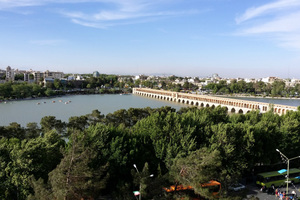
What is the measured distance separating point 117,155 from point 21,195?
277 cm

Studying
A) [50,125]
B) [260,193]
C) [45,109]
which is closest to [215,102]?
[45,109]

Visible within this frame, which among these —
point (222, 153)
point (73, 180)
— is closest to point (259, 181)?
point (222, 153)

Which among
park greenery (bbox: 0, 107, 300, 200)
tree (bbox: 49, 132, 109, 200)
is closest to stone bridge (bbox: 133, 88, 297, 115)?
park greenery (bbox: 0, 107, 300, 200)

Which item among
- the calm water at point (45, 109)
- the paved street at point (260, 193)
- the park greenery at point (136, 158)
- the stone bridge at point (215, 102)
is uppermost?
the park greenery at point (136, 158)

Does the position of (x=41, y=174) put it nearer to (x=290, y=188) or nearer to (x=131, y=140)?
(x=131, y=140)

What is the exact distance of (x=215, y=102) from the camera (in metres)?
38.2

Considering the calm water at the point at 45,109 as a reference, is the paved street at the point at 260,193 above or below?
above

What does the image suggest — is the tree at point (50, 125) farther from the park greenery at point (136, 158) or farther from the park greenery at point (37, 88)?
the park greenery at point (37, 88)

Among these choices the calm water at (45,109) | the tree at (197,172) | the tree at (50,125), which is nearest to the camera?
the tree at (197,172)

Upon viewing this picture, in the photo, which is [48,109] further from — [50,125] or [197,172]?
[197,172]

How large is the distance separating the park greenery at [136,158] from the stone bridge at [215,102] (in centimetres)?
1432

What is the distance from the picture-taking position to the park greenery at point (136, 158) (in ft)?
17.9

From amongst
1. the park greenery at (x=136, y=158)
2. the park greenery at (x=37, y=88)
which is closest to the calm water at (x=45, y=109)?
the park greenery at (x=37, y=88)

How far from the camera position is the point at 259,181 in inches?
372
